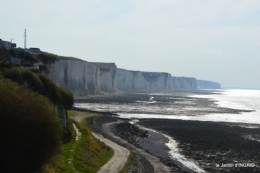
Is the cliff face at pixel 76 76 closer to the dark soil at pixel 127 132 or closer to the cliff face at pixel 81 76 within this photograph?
the cliff face at pixel 81 76

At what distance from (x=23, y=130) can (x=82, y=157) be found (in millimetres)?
8693

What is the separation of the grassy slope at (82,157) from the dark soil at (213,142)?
7963 mm

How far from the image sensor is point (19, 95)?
1336 cm

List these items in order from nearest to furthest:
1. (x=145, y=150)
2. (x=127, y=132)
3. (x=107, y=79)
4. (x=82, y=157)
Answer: (x=82, y=157)
(x=145, y=150)
(x=127, y=132)
(x=107, y=79)

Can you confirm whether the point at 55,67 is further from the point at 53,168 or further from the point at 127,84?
the point at 127,84

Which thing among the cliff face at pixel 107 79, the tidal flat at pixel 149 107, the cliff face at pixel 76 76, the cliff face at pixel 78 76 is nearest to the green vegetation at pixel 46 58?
the cliff face at pixel 78 76

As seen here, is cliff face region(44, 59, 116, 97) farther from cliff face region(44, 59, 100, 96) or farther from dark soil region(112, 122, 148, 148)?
dark soil region(112, 122, 148, 148)

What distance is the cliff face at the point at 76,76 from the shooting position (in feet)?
278

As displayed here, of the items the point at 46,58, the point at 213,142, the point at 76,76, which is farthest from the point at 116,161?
the point at 76,76

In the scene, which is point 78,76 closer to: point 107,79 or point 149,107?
point 149,107

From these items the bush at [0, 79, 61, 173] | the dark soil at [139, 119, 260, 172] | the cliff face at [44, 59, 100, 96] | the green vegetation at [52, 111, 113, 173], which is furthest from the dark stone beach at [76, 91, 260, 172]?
the cliff face at [44, 59, 100, 96]

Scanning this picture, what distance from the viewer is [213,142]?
122 feet

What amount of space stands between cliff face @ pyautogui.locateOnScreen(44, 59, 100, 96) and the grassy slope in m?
50.4

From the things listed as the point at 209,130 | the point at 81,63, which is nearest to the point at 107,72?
the point at 81,63
